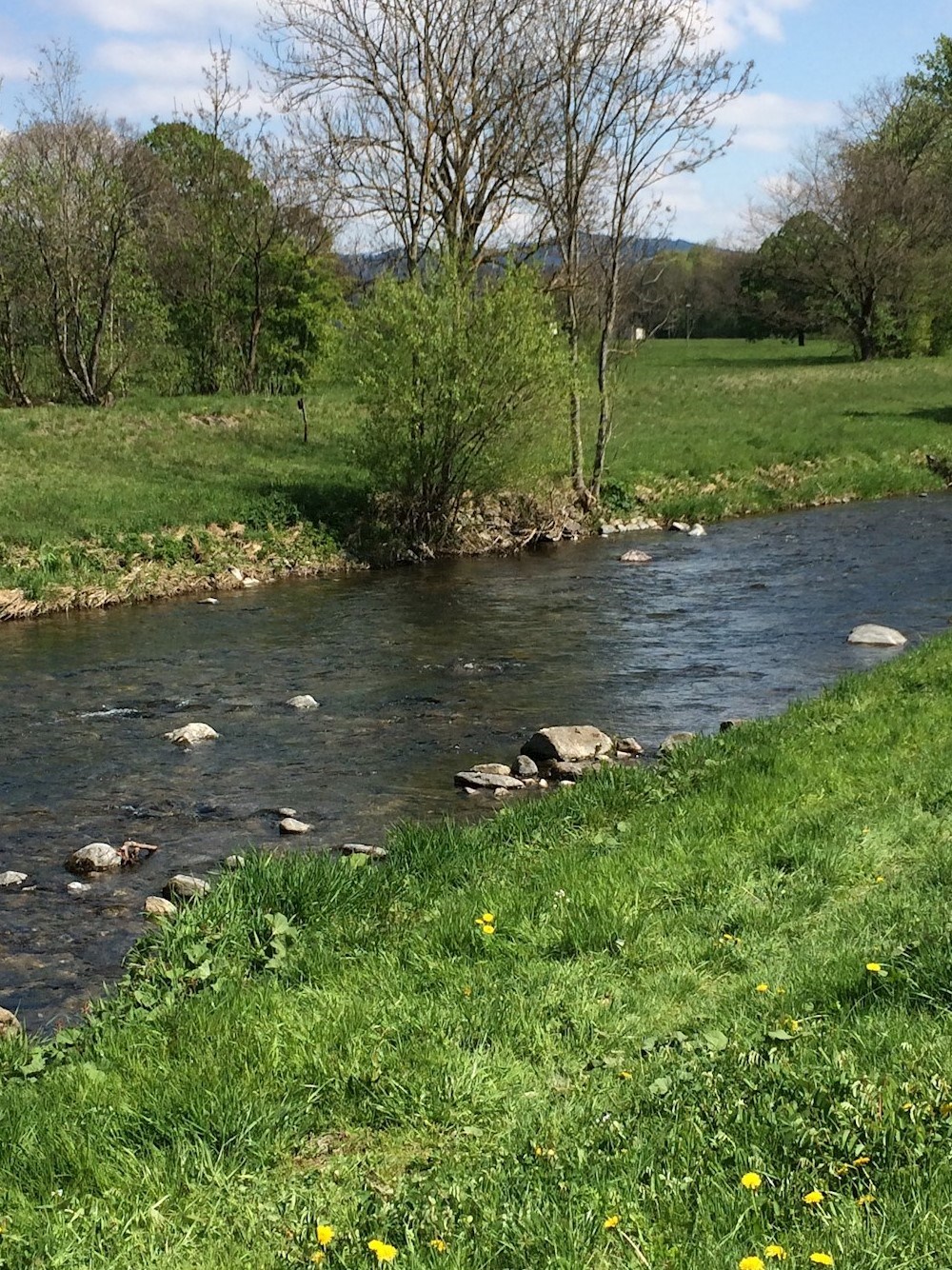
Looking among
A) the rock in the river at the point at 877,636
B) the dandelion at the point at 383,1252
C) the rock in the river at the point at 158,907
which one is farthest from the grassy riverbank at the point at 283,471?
the dandelion at the point at 383,1252

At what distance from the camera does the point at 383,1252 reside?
A: 3652mm

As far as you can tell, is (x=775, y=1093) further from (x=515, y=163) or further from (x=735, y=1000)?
(x=515, y=163)

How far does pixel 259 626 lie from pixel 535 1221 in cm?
Result: 1621

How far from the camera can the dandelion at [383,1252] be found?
364cm

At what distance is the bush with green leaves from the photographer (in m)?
24.9

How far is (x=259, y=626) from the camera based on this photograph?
63.6 feet

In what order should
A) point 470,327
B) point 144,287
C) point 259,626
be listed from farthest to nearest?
point 144,287 < point 470,327 < point 259,626

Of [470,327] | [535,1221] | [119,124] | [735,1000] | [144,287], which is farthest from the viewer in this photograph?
[119,124]

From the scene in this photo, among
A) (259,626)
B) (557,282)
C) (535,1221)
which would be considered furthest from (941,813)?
(557,282)

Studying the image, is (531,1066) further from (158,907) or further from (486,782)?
(486,782)

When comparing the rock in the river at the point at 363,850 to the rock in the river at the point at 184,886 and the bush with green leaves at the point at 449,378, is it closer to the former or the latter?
the rock in the river at the point at 184,886

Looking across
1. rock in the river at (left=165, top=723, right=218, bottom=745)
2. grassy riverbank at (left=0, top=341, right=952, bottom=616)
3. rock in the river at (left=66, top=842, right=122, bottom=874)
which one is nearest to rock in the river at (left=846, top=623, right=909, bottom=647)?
rock in the river at (left=165, top=723, right=218, bottom=745)

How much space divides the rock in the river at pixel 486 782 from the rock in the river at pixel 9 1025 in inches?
204

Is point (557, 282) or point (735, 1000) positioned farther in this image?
point (557, 282)
